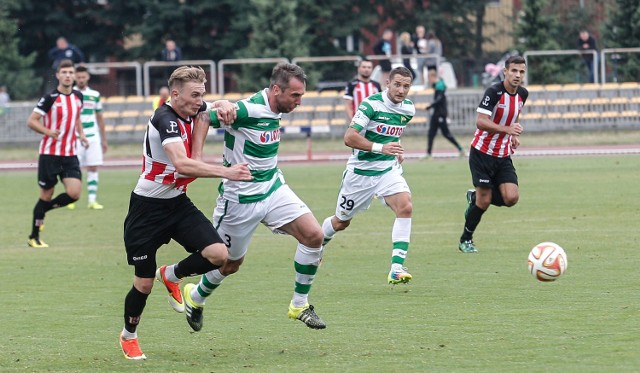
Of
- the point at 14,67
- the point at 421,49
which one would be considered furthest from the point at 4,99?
the point at 421,49

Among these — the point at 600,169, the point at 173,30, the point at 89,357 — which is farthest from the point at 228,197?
the point at 173,30

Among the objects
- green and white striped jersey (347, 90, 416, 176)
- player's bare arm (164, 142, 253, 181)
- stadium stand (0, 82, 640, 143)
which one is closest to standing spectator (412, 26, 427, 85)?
stadium stand (0, 82, 640, 143)

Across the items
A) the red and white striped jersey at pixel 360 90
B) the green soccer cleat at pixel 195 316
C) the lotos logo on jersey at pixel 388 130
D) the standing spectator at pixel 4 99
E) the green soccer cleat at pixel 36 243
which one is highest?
the lotos logo on jersey at pixel 388 130

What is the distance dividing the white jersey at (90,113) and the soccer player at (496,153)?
8490 mm

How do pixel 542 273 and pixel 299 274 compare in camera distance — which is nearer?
pixel 299 274

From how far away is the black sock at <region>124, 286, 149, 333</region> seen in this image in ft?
27.7

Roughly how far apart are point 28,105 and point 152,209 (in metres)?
27.1

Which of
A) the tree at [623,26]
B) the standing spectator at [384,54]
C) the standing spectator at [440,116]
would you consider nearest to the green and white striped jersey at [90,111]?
the standing spectator at [440,116]

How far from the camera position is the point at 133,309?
848 cm

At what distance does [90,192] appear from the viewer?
20688mm

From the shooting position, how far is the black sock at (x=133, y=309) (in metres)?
8.45

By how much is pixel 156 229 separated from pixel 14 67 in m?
35.0

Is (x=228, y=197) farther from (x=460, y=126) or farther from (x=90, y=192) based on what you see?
(x=460, y=126)

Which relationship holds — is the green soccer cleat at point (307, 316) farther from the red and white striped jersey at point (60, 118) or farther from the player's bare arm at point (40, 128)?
the red and white striped jersey at point (60, 118)
